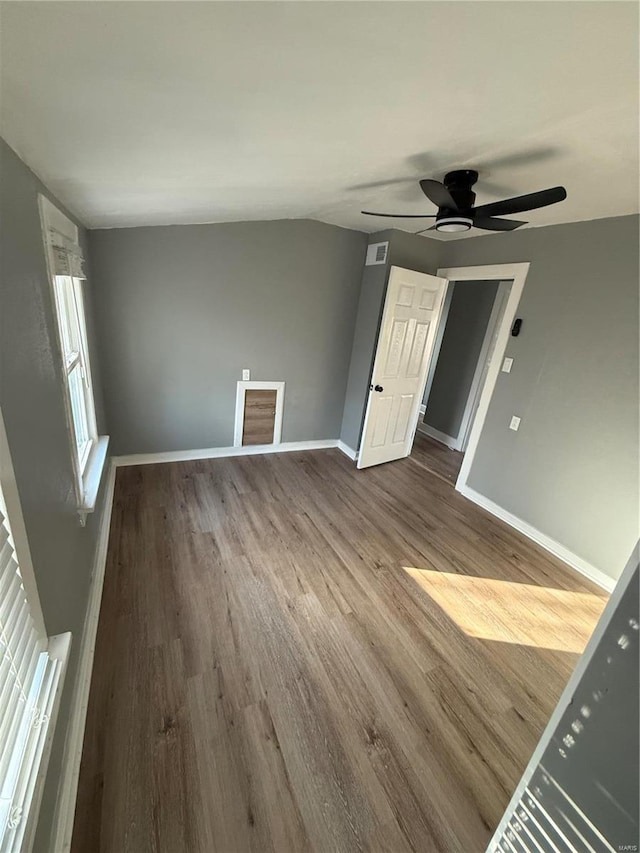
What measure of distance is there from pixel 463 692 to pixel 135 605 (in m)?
1.73

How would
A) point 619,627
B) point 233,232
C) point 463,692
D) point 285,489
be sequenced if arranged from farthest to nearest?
point 285,489 → point 233,232 → point 463,692 → point 619,627

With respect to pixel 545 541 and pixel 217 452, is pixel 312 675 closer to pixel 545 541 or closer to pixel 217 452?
pixel 545 541

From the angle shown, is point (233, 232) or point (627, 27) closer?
point (627, 27)

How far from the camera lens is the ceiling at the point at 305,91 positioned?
58 centimetres

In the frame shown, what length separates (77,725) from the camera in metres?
1.28

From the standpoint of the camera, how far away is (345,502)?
305 cm

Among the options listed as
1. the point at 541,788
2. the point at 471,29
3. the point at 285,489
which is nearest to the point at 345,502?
the point at 285,489

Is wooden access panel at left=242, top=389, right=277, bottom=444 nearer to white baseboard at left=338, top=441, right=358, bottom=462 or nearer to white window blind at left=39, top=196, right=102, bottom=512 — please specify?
white baseboard at left=338, top=441, right=358, bottom=462

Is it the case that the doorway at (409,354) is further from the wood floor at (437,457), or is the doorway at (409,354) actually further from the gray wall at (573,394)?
the wood floor at (437,457)

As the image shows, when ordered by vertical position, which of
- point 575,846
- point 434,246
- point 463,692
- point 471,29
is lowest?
point 463,692

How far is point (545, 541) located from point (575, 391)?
1.21 meters

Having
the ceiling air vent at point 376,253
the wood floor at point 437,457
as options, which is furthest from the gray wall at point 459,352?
the ceiling air vent at point 376,253

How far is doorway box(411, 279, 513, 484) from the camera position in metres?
4.04

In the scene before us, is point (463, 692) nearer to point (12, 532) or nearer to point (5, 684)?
point (5, 684)
